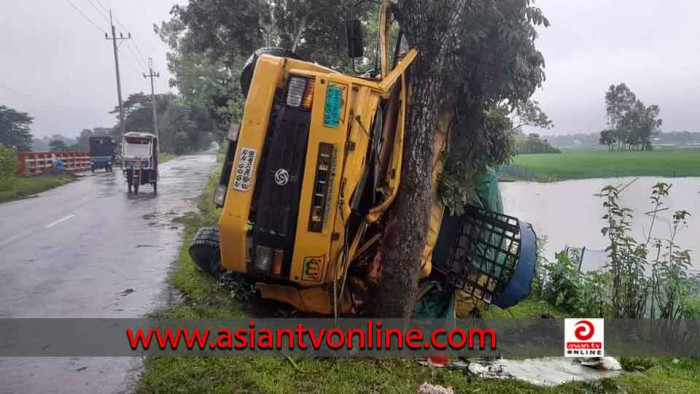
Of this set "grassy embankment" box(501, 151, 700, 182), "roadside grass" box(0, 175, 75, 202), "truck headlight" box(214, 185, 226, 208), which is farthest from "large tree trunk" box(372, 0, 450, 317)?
"roadside grass" box(0, 175, 75, 202)

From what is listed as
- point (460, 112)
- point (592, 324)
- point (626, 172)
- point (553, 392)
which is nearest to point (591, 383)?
point (553, 392)

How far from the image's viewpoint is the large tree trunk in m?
4.22

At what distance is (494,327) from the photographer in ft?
17.8

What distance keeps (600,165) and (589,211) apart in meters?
1.53

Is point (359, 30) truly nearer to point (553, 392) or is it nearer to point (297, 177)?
point (297, 177)

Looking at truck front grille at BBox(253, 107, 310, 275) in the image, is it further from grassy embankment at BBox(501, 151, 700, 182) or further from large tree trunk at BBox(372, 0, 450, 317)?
grassy embankment at BBox(501, 151, 700, 182)

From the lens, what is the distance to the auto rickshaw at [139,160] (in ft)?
58.4

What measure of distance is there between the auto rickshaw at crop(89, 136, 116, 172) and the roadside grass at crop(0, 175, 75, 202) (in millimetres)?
4765

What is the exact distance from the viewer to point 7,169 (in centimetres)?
1922

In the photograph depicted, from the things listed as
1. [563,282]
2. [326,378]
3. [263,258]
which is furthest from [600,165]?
[326,378]

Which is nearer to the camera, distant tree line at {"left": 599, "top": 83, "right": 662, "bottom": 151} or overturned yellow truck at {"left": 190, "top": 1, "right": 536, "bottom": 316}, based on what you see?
overturned yellow truck at {"left": 190, "top": 1, "right": 536, "bottom": 316}

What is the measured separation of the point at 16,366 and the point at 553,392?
13.3ft

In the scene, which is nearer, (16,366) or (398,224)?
(16,366)

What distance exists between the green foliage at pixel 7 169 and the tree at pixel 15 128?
87.2ft
